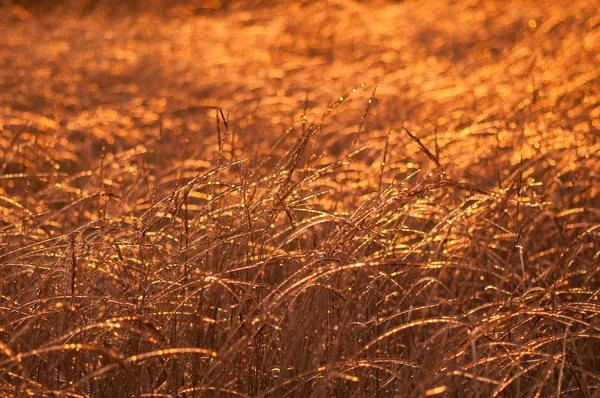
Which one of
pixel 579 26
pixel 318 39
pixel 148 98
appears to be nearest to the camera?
pixel 148 98

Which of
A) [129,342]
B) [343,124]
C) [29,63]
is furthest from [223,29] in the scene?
[129,342]

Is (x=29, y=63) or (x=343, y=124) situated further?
(x=29, y=63)

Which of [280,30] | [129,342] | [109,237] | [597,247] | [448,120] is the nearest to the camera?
[129,342]

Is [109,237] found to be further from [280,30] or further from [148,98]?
[280,30]

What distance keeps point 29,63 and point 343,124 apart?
2.92 m

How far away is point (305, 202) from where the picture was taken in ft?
8.18

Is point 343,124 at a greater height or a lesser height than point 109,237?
lesser

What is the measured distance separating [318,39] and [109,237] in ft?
21.0

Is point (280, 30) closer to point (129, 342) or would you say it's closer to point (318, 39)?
point (318, 39)

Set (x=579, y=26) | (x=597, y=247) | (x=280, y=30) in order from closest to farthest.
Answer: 1. (x=597, y=247)
2. (x=579, y=26)
3. (x=280, y=30)

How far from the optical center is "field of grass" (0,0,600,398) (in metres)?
1.64

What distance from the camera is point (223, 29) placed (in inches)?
354

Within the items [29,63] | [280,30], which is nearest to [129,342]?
[29,63]

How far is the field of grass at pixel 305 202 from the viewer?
1641 mm
